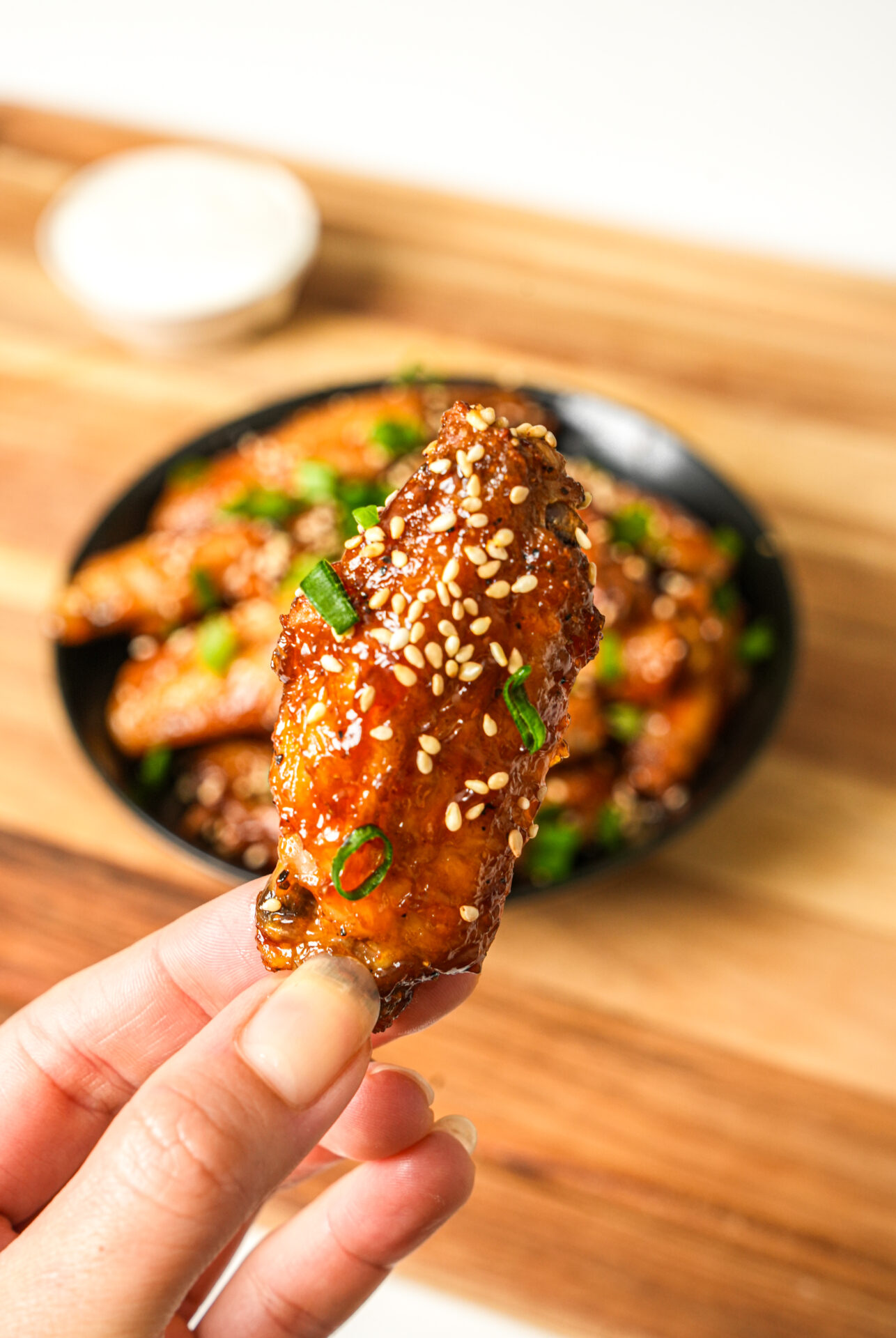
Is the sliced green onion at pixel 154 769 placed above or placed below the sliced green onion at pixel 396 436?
below

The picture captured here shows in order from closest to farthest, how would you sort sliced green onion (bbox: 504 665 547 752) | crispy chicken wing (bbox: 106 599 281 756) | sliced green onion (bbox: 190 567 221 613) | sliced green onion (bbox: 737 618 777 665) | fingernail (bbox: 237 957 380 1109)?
fingernail (bbox: 237 957 380 1109) → sliced green onion (bbox: 504 665 547 752) → crispy chicken wing (bbox: 106 599 281 756) → sliced green onion (bbox: 737 618 777 665) → sliced green onion (bbox: 190 567 221 613)

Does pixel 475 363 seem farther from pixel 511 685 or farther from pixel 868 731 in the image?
pixel 511 685

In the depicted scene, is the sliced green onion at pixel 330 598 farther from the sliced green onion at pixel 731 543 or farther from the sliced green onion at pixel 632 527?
the sliced green onion at pixel 731 543

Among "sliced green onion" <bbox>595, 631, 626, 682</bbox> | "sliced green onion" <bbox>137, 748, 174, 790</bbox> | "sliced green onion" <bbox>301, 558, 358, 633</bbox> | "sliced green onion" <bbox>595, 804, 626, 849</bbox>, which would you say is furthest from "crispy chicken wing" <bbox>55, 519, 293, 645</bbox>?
"sliced green onion" <bbox>301, 558, 358, 633</bbox>

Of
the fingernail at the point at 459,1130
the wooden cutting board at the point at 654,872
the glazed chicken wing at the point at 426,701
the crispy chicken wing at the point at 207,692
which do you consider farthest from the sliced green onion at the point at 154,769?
the glazed chicken wing at the point at 426,701

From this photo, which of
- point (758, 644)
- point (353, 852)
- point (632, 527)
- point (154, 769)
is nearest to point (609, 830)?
point (758, 644)

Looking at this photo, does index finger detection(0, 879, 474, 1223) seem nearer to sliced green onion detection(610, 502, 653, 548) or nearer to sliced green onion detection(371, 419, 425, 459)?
sliced green onion detection(610, 502, 653, 548)
